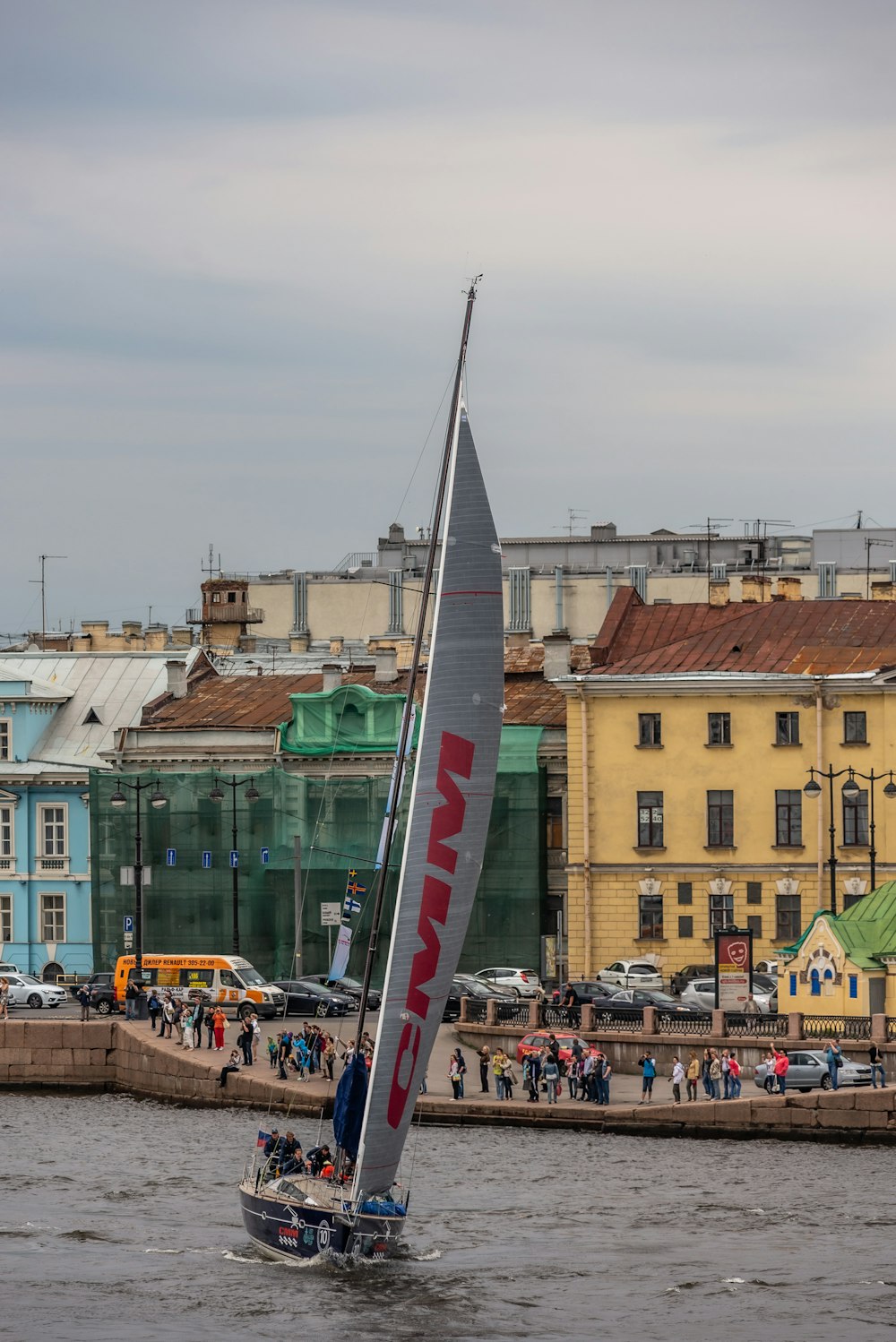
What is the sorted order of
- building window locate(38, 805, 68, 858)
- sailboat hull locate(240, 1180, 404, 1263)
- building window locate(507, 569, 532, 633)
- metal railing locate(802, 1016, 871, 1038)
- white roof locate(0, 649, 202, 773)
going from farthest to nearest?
building window locate(507, 569, 532, 633) < white roof locate(0, 649, 202, 773) < building window locate(38, 805, 68, 858) < metal railing locate(802, 1016, 871, 1038) < sailboat hull locate(240, 1180, 404, 1263)

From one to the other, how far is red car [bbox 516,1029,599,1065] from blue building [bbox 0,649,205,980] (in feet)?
86.5

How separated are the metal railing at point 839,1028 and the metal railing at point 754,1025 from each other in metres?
0.50

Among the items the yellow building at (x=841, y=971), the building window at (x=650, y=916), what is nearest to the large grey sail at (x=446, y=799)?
the yellow building at (x=841, y=971)

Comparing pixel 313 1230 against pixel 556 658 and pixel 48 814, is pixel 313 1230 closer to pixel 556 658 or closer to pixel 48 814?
pixel 556 658

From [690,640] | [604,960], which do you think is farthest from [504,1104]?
[690,640]

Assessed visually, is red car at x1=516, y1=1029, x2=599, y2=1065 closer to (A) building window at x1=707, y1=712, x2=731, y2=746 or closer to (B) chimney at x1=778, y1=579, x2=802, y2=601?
(A) building window at x1=707, y1=712, x2=731, y2=746

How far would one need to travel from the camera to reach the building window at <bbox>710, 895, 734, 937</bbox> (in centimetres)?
7244

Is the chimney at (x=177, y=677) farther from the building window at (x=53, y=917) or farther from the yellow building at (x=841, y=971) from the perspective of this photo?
the yellow building at (x=841, y=971)

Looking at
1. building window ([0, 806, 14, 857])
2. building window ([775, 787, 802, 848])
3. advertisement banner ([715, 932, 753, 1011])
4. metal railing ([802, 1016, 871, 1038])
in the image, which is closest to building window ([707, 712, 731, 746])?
building window ([775, 787, 802, 848])

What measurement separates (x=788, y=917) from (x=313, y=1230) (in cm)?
3466

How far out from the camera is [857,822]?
236ft

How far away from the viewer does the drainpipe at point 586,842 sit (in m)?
73.1

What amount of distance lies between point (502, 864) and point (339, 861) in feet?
14.3

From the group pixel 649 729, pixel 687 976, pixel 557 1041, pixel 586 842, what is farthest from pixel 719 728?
pixel 557 1041
